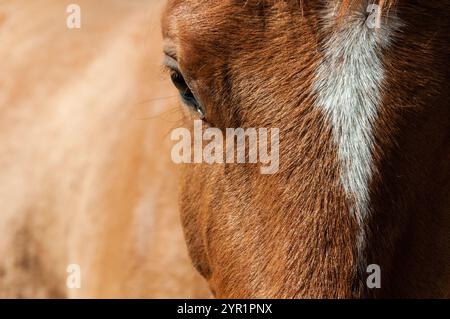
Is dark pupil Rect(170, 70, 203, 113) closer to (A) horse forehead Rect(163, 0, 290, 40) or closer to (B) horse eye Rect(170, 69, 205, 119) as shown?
(B) horse eye Rect(170, 69, 205, 119)

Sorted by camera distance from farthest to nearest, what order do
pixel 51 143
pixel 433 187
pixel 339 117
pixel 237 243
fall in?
pixel 51 143
pixel 237 243
pixel 433 187
pixel 339 117

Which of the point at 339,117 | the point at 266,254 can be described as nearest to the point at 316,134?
the point at 339,117

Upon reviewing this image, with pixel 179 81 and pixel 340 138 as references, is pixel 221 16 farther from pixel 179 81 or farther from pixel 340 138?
pixel 340 138

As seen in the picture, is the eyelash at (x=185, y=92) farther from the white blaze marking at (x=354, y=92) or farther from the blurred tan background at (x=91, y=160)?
the blurred tan background at (x=91, y=160)

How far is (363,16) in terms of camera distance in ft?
6.31

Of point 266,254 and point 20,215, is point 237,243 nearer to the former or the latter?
point 266,254

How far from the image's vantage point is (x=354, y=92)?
1.87m

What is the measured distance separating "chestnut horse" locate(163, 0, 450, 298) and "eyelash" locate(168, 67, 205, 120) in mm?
226

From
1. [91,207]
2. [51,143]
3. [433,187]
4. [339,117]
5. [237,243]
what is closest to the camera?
[339,117]

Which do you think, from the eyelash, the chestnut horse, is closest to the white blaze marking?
the chestnut horse

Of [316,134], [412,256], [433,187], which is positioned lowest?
[412,256]

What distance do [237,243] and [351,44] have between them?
66cm

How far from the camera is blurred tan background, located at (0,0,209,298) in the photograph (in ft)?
11.3

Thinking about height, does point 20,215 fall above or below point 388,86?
below
